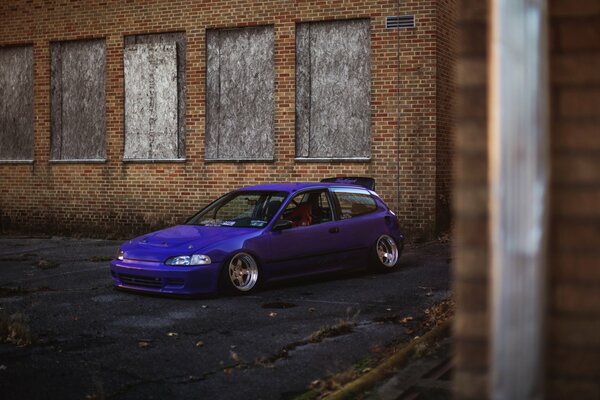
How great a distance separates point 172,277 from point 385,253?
3639 mm

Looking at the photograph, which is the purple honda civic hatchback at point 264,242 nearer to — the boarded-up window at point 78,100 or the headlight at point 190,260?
the headlight at point 190,260

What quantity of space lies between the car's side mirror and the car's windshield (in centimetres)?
13

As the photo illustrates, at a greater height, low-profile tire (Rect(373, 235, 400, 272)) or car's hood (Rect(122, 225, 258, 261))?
car's hood (Rect(122, 225, 258, 261))

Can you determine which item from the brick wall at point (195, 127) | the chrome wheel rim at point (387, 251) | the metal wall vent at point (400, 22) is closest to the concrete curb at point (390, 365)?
the chrome wheel rim at point (387, 251)

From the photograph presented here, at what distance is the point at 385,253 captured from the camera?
40.5ft

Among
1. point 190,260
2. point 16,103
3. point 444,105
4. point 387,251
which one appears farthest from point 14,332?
point 16,103

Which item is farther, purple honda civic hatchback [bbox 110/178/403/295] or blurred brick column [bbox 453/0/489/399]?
purple honda civic hatchback [bbox 110/178/403/295]

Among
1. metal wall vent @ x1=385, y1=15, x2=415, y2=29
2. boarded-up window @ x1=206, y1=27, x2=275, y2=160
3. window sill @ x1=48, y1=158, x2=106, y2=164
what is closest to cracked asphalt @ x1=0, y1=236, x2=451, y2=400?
metal wall vent @ x1=385, y1=15, x2=415, y2=29

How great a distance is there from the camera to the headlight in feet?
32.5

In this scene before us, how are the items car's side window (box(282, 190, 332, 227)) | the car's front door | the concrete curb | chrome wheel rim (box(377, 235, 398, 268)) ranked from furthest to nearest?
chrome wheel rim (box(377, 235, 398, 268)) → car's side window (box(282, 190, 332, 227)) → the car's front door → the concrete curb

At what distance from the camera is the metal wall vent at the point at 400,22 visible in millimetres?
16422

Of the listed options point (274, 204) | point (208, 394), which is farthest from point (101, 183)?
point (208, 394)

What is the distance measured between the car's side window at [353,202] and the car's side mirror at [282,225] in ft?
3.49

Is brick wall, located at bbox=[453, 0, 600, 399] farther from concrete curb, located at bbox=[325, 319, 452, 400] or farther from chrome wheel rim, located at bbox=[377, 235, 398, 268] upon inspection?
chrome wheel rim, located at bbox=[377, 235, 398, 268]
